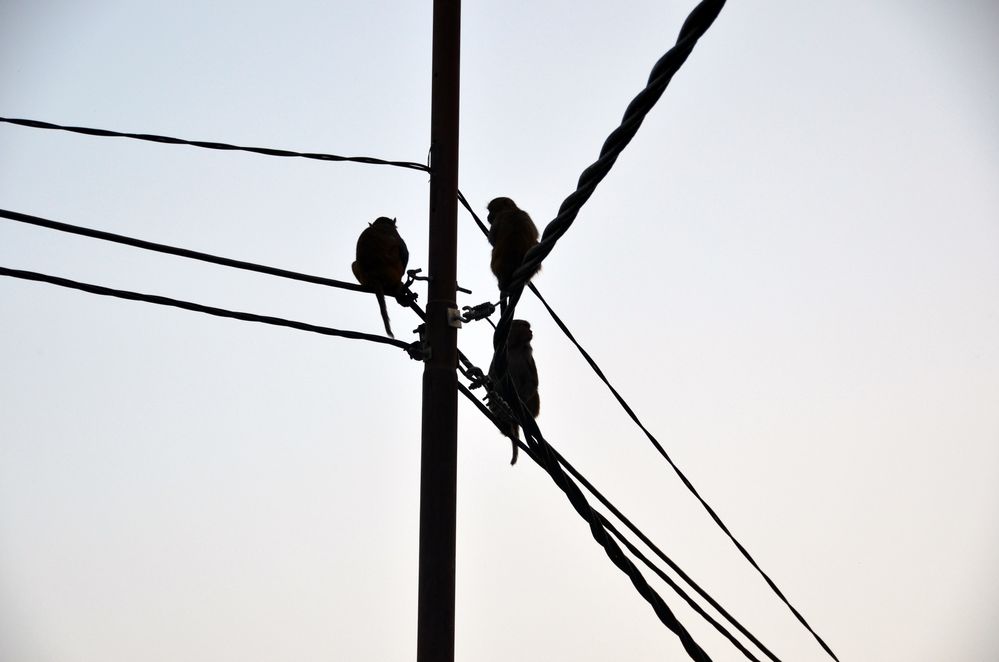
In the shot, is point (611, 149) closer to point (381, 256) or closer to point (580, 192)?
point (580, 192)

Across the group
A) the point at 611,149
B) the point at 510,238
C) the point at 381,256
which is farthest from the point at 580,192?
the point at 510,238

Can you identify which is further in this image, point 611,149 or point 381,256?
point 381,256

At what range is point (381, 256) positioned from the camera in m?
5.40

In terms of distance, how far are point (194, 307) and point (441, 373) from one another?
1045 millimetres

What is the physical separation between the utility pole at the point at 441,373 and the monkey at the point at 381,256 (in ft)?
3.81

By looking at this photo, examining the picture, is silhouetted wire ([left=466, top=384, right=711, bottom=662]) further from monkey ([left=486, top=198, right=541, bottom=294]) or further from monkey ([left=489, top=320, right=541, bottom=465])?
monkey ([left=489, top=320, right=541, bottom=465])

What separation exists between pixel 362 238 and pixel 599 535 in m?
2.59

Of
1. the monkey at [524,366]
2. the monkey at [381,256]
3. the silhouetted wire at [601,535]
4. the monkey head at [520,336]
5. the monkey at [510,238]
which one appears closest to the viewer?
the silhouetted wire at [601,535]

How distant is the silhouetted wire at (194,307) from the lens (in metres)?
3.79

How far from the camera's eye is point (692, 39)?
2797 mm

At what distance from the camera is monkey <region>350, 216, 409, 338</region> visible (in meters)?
5.30

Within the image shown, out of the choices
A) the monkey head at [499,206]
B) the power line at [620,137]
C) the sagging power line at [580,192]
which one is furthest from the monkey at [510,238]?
the power line at [620,137]

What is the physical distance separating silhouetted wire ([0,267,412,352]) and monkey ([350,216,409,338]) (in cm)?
98

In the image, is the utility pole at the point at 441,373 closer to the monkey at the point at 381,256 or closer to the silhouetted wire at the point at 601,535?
the silhouetted wire at the point at 601,535
